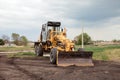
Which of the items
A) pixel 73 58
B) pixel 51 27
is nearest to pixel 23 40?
pixel 51 27

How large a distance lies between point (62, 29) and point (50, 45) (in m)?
1.82

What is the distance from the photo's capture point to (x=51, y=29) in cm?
2477

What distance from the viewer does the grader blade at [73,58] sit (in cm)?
1917

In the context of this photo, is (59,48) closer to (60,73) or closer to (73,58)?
(73,58)

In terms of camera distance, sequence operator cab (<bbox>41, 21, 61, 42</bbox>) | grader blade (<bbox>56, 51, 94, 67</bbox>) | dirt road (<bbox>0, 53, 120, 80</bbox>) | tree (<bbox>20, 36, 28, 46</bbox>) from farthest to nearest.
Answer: tree (<bbox>20, 36, 28, 46</bbox>), operator cab (<bbox>41, 21, 61, 42</bbox>), grader blade (<bbox>56, 51, 94, 67</bbox>), dirt road (<bbox>0, 53, 120, 80</bbox>)

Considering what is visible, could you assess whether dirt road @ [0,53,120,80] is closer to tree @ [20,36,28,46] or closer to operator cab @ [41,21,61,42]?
operator cab @ [41,21,61,42]

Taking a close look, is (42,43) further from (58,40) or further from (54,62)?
(54,62)

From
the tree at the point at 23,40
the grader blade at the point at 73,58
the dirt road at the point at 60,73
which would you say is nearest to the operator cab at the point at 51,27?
the grader blade at the point at 73,58

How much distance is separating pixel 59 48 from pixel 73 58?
8.95 ft

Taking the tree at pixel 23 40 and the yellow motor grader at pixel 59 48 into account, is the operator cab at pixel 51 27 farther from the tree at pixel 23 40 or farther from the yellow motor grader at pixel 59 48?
the tree at pixel 23 40

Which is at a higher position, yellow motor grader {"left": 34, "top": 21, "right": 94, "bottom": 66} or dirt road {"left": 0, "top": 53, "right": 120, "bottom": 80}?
yellow motor grader {"left": 34, "top": 21, "right": 94, "bottom": 66}

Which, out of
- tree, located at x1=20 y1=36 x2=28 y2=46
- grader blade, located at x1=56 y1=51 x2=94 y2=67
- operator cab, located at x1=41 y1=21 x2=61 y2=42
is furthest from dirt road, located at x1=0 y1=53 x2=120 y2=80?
tree, located at x1=20 y1=36 x2=28 y2=46

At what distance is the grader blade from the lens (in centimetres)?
1917

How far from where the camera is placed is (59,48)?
21828 mm
